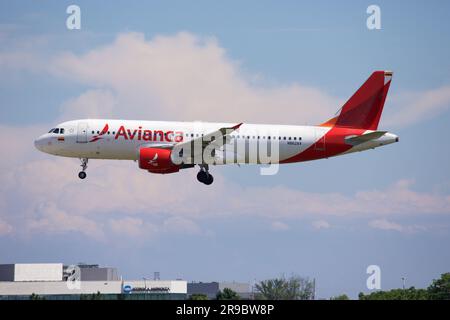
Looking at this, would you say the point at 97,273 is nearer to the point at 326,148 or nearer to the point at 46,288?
the point at 46,288

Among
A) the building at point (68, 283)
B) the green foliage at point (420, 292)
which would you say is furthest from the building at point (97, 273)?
the green foliage at point (420, 292)

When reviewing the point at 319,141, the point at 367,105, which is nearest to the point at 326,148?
the point at 319,141

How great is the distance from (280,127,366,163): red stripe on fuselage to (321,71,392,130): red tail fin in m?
2.13

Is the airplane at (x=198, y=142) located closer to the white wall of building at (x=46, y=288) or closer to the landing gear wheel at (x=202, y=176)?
the landing gear wheel at (x=202, y=176)

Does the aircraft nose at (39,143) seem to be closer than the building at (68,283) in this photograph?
Yes

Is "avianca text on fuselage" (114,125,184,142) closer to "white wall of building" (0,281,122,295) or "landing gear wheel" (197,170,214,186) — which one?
"landing gear wheel" (197,170,214,186)

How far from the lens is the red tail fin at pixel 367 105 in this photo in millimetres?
86688

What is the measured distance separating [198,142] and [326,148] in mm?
12216

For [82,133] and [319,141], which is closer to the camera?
[82,133]

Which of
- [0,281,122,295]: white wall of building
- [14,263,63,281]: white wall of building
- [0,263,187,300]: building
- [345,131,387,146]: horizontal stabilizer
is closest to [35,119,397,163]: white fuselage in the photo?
[345,131,387,146]: horizontal stabilizer

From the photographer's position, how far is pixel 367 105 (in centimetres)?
8838

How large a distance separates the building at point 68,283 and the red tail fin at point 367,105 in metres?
24.9

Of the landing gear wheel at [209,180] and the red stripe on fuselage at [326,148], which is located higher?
the red stripe on fuselage at [326,148]
